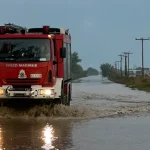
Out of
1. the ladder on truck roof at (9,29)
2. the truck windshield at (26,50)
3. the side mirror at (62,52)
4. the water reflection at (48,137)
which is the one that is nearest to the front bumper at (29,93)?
the truck windshield at (26,50)

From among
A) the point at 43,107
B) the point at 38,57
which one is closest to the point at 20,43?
the point at 38,57

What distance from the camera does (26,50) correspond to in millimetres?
15102

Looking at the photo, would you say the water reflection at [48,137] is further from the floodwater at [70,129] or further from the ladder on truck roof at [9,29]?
the ladder on truck roof at [9,29]

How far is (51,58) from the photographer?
1512 centimetres

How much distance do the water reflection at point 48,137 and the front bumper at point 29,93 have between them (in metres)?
1.79

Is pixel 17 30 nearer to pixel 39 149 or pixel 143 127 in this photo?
pixel 143 127

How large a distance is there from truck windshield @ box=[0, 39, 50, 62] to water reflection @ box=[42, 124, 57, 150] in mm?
2735

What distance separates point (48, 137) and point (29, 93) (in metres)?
4.27

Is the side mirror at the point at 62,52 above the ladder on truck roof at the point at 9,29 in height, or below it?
below

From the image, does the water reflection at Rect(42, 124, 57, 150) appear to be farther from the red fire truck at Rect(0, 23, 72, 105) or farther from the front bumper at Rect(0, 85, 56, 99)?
the red fire truck at Rect(0, 23, 72, 105)

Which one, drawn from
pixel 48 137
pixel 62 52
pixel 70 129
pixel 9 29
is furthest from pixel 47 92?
pixel 48 137

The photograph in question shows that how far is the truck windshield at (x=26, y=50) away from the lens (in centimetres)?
1502

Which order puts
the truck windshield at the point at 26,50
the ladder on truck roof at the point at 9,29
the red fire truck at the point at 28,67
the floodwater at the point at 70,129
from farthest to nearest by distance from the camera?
the ladder on truck roof at the point at 9,29
the truck windshield at the point at 26,50
the red fire truck at the point at 28,67
the floodwater at the point at 70,129

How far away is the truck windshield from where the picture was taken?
49.3 feet
